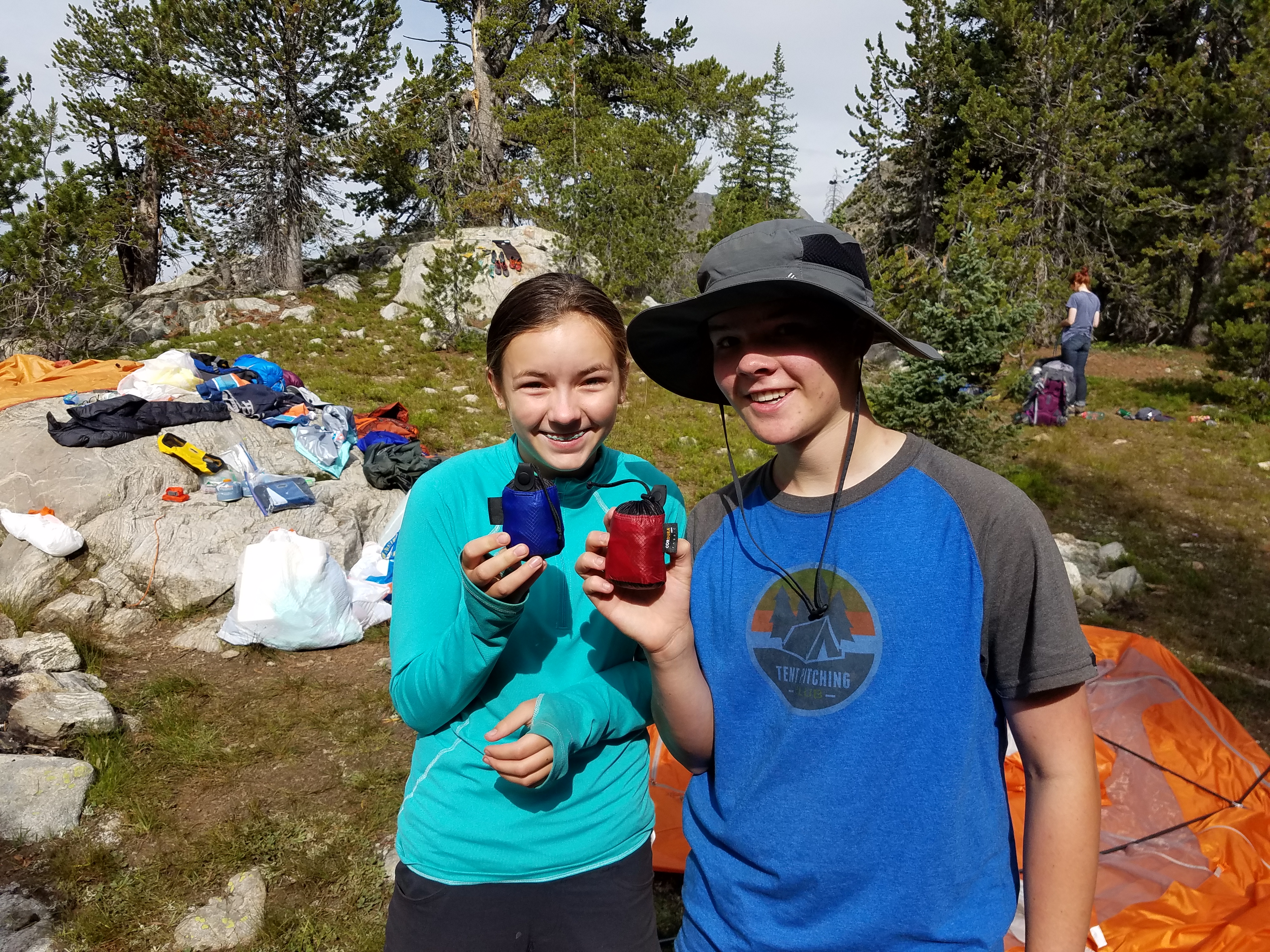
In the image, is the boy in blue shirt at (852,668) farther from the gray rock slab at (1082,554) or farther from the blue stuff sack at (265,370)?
the blue stuff sack at (265,370)

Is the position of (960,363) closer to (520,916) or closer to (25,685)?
(520,916)

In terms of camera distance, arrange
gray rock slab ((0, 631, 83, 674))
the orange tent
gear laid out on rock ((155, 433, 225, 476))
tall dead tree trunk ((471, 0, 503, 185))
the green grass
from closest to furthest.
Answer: the orange tent
the green grass
gray rock slab ((0, 631, 83, 674))
gear laid out on rock ((155, 433, 225, 476))
tall dead tree trunk ((471, 0, 503, 185))

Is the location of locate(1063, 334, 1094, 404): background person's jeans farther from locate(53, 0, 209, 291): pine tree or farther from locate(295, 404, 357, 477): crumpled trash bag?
locate(53, 0, 209, 291): pine tree

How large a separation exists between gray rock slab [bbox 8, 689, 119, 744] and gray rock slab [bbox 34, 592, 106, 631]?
4.80 ft

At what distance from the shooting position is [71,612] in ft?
18.7

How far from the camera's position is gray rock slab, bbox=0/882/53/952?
303 centimetres

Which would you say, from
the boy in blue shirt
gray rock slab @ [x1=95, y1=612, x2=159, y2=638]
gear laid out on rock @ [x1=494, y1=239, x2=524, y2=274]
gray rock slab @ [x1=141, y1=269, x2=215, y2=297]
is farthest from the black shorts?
gray rock slab @ [x1=141, y1=269, x2=215, y2=297]

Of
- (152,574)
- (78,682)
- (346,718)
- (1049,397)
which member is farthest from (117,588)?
(1049,397)

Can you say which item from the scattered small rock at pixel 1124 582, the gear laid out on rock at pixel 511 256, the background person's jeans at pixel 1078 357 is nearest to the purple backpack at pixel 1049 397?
the background person's jeans at pixel 1078 357

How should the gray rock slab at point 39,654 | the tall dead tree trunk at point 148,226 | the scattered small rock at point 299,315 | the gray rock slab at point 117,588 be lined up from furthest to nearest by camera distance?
1. the tall dead tree trunk at point 148,226
2. the scattered small rock at point 299,315
3. the gray rock slab at point 117,588
4. the gray rock slab at point 39,654

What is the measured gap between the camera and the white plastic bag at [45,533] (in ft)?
20.0

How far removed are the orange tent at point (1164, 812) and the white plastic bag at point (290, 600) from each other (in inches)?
115

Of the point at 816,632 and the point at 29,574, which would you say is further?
the point at 29,574

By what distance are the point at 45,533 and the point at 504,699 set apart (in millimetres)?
6357
